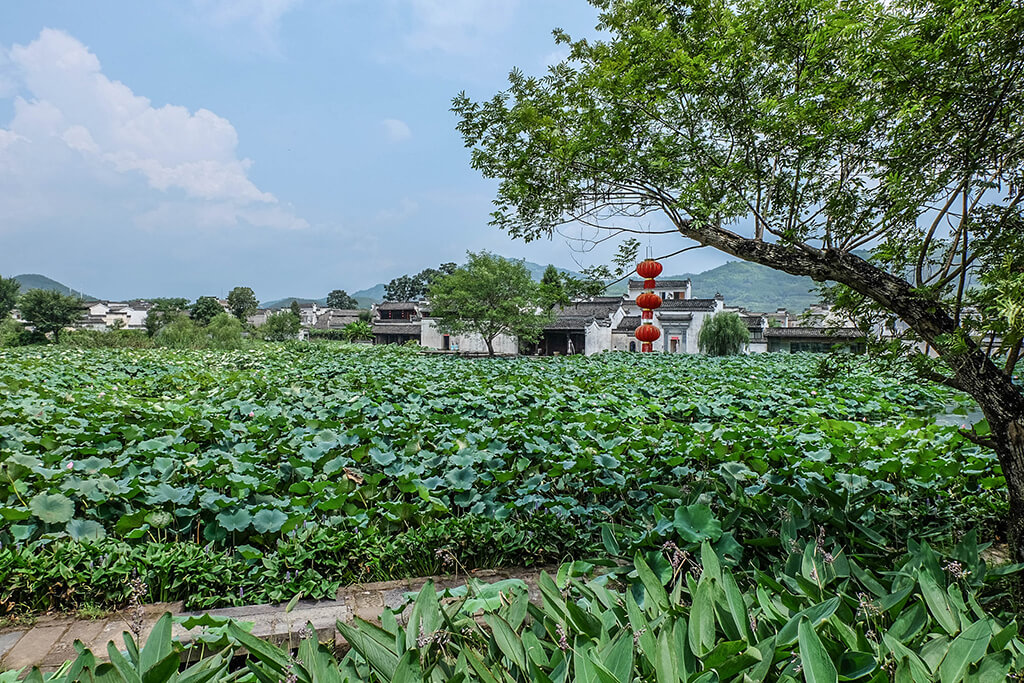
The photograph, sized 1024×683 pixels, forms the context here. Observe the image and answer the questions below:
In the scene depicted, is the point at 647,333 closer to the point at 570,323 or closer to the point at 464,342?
the point at 570,323

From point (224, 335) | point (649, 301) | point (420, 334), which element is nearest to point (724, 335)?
point (649, 301)

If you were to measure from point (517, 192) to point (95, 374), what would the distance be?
→ 7.49 metres

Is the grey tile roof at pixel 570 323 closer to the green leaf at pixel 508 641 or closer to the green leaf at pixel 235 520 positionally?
the green leaf at pixel 235 520

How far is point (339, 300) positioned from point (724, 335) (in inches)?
2043

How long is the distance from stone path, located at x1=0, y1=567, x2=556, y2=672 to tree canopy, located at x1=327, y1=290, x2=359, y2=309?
6480 cm

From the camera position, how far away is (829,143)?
238 cm

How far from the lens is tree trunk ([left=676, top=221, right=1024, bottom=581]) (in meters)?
2.11

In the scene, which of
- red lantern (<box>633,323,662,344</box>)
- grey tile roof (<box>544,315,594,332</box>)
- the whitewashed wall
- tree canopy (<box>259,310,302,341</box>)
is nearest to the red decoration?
red lantern (<box>633,323,662,344</box>)

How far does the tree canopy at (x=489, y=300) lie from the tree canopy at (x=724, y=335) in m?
6.96

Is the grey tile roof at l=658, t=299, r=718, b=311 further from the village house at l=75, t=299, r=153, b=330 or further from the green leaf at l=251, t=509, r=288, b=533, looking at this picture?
the village house at l=75, t=299, r=153, b=330

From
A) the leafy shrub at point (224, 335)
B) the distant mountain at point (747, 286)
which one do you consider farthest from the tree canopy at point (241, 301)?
the distant mountain at point (747, 286)

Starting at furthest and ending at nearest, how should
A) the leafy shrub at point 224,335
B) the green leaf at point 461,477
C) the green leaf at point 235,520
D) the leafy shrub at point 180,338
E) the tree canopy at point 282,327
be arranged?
the tree canopy at point 282,327, the leafy shrub at point 224,335, the leafy shrub at point 180,338, the green leaf at point 461,477, the green leaf at point 235,520

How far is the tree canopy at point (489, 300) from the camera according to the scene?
818 inches

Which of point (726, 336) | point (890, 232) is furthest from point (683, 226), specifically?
point (726, 336)
